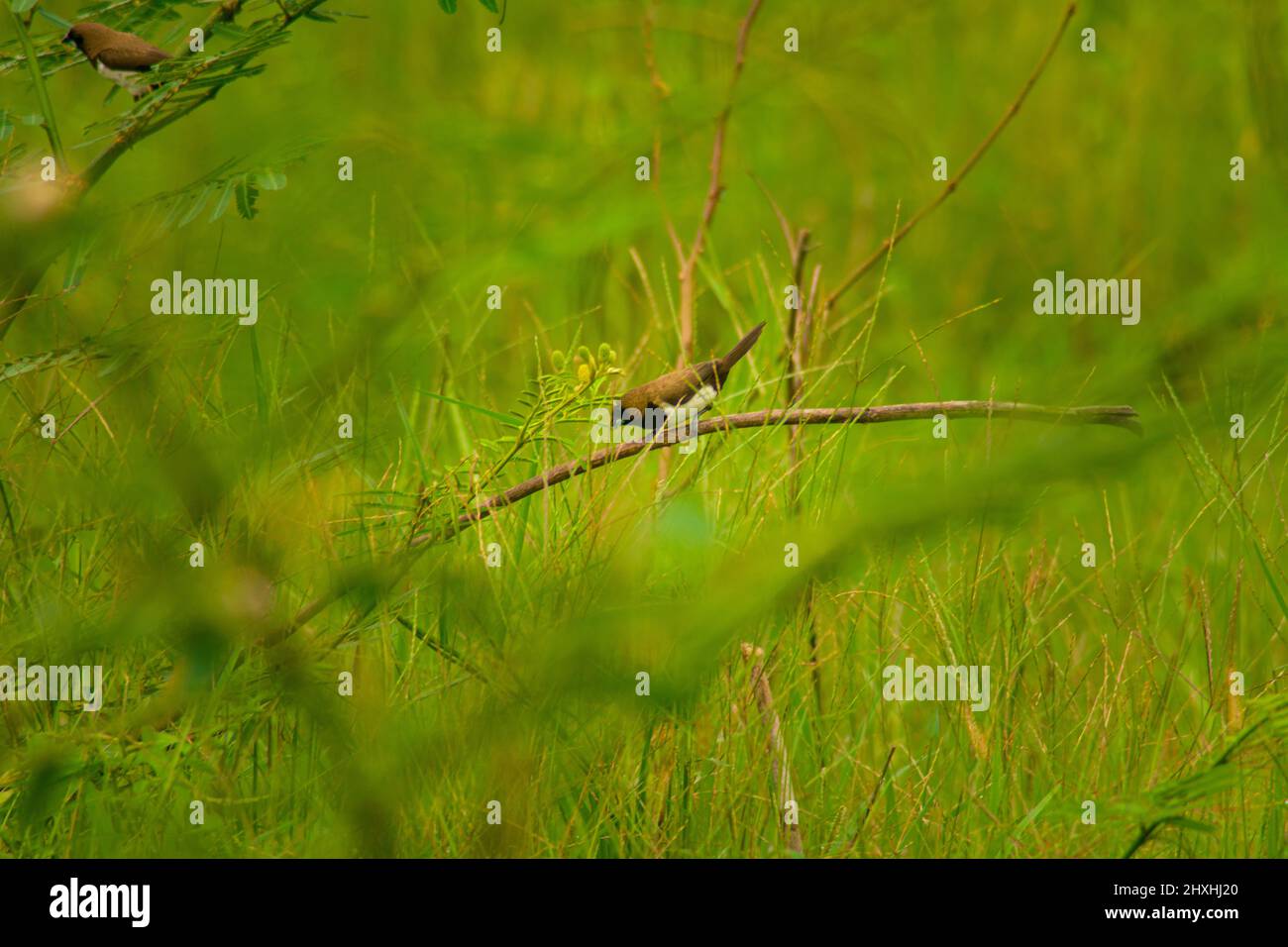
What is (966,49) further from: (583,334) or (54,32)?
(54,32)

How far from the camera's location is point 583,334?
315 cm

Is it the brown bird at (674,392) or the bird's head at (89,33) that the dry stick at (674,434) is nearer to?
the brown bird at (674,392)

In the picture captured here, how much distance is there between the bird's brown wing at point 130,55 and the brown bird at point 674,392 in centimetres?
70

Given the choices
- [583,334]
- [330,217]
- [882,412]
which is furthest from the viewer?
[583,334]

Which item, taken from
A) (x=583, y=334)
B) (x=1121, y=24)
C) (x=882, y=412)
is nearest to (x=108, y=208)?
(x=882, y=412)

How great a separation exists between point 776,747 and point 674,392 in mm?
430

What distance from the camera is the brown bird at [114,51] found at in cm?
169

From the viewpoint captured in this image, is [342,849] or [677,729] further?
[677,729]

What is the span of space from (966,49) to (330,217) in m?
3.97

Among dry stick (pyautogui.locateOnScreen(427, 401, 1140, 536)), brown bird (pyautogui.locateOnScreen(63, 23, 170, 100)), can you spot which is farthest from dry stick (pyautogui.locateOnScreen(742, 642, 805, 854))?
brown bird (pyautogui.locateOnScreen(63, 23, 170, 100))

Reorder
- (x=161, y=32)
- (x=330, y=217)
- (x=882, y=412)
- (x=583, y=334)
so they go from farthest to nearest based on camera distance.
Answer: (x=583, y=334), (x=161, y=32), (x=882, y=412), (x=330, y=217)

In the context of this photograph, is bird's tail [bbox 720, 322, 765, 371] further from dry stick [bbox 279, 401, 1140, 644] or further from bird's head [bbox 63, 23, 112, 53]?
bird's head [bbox 63, 23, 112, 53]

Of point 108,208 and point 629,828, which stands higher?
point 108,208
